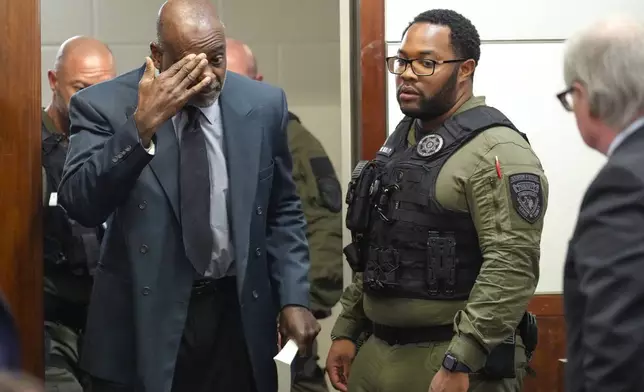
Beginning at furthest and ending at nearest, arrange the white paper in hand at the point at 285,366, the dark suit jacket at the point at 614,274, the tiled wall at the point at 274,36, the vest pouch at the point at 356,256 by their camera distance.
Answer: the tiled wall at the point at 274,36 → the vest pouch at the point at 356,256 → the white paper in hand at the point at 285,366 → the dark suit jacket at the point at 614,274

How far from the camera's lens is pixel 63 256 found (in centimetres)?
245

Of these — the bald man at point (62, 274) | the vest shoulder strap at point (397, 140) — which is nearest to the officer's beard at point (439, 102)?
the vest shoulder strap at point (397, 140)

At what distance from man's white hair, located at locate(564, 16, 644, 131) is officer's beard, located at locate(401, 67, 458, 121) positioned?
646 mm

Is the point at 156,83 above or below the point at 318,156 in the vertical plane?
above

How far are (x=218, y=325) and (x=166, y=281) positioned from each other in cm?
17

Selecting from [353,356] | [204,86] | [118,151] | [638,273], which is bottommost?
[353,356]

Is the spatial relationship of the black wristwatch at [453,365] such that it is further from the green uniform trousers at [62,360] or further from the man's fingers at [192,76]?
the green uniform trousers at [62,360]

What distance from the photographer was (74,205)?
181cm

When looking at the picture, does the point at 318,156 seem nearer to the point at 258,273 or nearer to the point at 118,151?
the point at 258,273

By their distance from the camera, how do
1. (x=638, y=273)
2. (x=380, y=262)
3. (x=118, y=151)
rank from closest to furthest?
(x=638, y=273), (x=118, y=151), (x=380, y=262)

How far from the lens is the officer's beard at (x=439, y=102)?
2.03 metres

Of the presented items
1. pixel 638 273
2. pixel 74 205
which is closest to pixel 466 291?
pixel 638 273

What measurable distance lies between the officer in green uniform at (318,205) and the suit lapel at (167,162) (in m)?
1.11

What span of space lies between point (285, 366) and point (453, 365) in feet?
1.15
